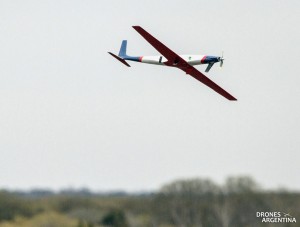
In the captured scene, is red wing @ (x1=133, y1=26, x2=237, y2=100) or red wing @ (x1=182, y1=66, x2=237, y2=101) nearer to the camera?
red wing @ (x1=133, y1=26, x2=237, y2=100)

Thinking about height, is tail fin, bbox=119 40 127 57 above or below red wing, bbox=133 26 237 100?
above

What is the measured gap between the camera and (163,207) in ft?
214

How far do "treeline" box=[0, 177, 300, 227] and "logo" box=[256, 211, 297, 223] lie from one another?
0.97ft

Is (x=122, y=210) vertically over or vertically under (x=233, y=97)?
under

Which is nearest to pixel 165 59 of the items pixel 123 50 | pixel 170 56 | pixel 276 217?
pixel 170 56

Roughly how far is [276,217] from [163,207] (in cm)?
642

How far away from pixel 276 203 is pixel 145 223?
7.14 m

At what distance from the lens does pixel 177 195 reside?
217 ft

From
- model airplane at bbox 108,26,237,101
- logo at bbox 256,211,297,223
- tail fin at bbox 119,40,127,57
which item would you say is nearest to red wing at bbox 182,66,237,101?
model airplane at bbox 108,26,237,101

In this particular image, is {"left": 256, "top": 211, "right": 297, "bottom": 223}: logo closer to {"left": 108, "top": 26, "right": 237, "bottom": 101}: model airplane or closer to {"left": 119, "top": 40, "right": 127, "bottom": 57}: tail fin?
{"left": 108, "top": 26, "right": 237, "bottom": 101}: model airplane

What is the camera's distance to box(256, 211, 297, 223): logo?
61969mm

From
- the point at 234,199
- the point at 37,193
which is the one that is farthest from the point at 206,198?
the point at 37,193

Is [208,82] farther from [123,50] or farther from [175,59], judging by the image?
[123,50]

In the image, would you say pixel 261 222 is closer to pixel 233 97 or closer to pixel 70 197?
pixel 233 97
